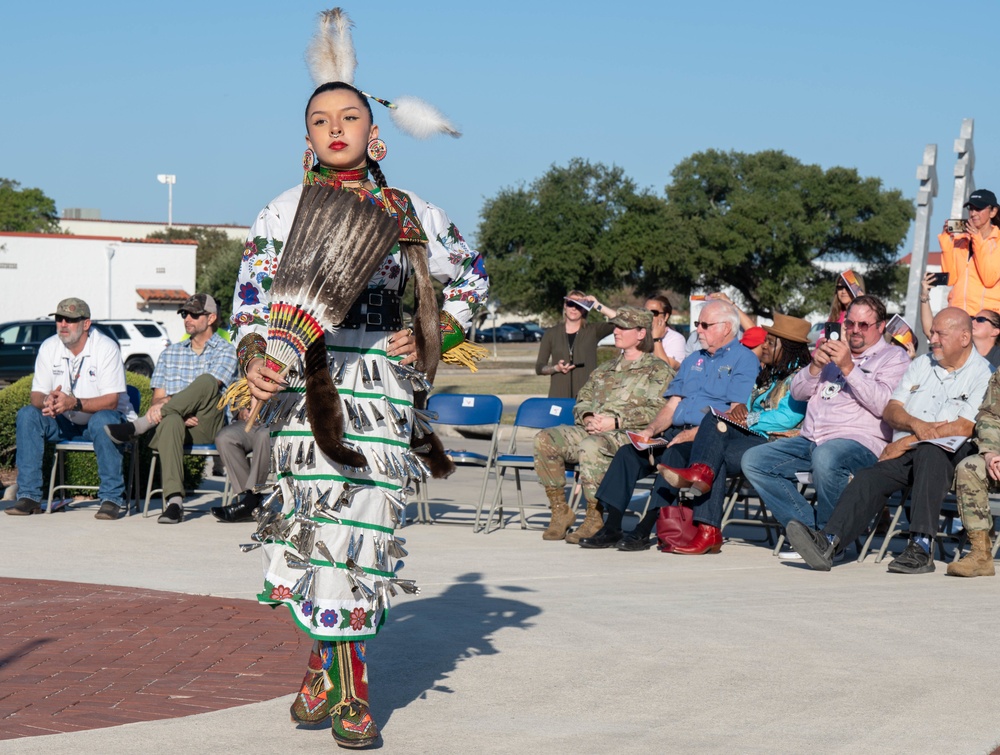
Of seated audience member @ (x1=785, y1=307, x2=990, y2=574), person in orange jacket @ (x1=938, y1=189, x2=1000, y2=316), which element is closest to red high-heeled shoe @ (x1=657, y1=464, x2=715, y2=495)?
seated audience member @ (x1=785, y1=307, x2=990, y2=574)

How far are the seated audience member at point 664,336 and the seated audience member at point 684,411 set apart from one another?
6.42 ft

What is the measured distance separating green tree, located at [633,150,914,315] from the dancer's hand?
190 ft

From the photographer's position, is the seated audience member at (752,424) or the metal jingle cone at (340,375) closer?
the metal jingle cone at (340,375)

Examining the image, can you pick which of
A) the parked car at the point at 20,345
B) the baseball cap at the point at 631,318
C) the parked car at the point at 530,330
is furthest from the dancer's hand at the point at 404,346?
the parked car at the point at 530,330

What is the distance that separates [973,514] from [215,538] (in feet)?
16.9

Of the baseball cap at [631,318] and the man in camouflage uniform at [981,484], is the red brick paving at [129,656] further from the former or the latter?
the man in camouflage uniform at [981,484]

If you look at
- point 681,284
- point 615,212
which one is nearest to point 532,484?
point 615,212

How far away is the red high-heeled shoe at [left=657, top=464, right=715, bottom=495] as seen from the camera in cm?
905

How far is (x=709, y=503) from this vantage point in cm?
916

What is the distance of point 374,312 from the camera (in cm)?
461

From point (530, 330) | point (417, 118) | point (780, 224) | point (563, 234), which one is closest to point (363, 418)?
point (417, 118)

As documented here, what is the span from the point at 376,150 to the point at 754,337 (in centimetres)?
644

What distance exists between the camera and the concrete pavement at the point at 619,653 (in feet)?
15.3

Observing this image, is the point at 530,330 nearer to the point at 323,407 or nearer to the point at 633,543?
the point at 633,543
